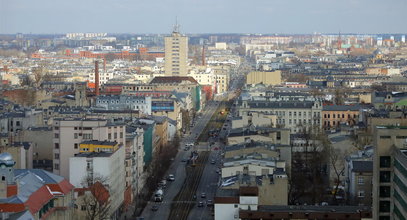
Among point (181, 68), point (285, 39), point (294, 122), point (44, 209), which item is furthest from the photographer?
point (285, 39)

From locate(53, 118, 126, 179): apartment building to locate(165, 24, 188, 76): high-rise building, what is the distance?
35587mm

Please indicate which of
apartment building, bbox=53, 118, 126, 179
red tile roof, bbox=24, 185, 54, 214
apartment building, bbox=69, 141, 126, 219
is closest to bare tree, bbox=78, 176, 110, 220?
apartment building, bbox=69, 141, 126, 219

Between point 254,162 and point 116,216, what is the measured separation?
10.6 feet

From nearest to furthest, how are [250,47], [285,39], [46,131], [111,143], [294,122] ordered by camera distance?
[111,143] < [46,131] < [294,122] < [250,47] < [285,39]

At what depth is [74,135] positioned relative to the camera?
2353 cm

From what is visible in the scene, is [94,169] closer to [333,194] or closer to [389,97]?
[333,194]

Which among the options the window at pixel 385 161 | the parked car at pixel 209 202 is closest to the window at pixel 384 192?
the window at pixel 385 161

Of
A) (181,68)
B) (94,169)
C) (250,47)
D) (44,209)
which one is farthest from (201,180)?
(250,47)

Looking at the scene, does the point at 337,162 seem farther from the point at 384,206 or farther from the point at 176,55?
the point at 176,55

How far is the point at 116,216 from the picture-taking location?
21.5 metres

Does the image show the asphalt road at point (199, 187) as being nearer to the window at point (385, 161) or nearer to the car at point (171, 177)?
the car at point (171, 177)

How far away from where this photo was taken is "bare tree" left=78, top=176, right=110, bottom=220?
19.6 metres

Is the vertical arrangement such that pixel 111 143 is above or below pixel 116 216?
above

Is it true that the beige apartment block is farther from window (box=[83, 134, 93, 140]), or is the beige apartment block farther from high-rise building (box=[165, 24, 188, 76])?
window (box=[83, 134, 93, 140])
